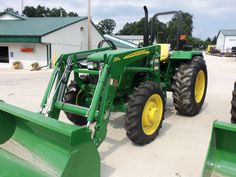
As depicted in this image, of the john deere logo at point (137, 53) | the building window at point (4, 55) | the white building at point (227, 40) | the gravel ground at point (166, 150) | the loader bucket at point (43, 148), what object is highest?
the white building at point (227, 40)

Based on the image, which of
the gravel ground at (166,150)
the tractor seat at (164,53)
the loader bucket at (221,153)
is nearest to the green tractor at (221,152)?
the loader bucket at (221,153)

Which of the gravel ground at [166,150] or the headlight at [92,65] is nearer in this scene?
the gravel ground at [166,150]

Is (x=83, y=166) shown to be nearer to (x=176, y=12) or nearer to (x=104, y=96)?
(x=104, y=96)

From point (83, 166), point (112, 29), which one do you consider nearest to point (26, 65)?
point (83, 166)

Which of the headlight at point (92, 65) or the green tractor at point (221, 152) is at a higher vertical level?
the headlight at point (92, 65)

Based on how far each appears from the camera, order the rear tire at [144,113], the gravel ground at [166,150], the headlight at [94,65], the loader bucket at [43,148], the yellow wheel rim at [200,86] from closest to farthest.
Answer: the loader bucket at [43,148] → the gravel ground at [166,150] → the rear tire at [144,113] → the headlight at [94,65] → the yellow wheel rim at [200,86]

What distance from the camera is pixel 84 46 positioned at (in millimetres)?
22000

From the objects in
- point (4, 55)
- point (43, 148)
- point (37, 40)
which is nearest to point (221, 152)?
point (43, 148)

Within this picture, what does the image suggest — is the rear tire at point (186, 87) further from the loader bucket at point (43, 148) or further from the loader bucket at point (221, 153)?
the loader bucket at point (43, 148)

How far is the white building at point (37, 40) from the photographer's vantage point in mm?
17406

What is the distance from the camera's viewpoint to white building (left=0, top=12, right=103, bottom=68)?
57.1 ft

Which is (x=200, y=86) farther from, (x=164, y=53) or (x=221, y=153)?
(x=221, y=153)

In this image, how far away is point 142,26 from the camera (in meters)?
21.3

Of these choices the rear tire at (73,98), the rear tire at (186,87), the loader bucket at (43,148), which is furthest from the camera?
the rear tire at (186,87)
